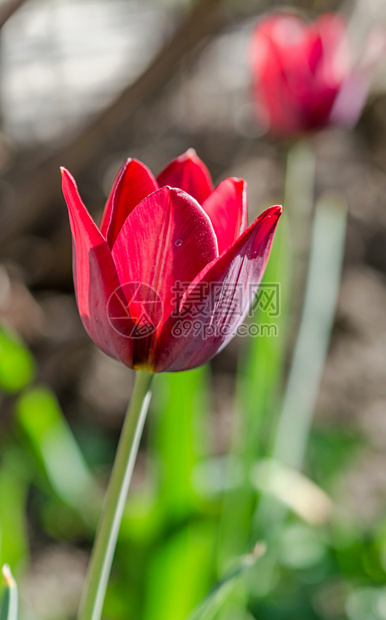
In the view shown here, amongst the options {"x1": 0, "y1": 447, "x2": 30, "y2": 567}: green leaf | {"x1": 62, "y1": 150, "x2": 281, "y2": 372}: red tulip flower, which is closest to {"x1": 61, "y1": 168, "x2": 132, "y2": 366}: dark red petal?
{"x1": 62, "y1": 150, "x2": 281, "y2": 372}: red tulip flower

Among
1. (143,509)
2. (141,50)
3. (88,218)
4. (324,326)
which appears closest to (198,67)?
(141,50)

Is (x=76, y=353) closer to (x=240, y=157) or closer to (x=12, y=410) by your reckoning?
(x=12, y=410)

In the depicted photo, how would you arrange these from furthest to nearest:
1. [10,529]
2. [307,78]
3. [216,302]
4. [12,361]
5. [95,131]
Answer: [95,131] → [307,78] → [12,361] → [10,529] → [216,302]

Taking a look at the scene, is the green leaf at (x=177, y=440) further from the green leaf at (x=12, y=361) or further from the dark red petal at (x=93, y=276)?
the dark red petal at (x=93, y=276)

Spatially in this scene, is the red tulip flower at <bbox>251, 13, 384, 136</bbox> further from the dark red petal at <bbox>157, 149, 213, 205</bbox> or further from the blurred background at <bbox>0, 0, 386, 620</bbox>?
the dark red petal at <bbox>157, 149, 213, 205</bbox>

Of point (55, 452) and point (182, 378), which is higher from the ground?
point (182, 378)

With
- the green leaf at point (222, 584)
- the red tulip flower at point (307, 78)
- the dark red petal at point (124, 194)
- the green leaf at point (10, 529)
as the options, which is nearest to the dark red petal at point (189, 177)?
the dark red petal at point (124, 194)

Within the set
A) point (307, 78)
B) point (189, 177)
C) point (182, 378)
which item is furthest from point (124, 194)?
point (307, 78)

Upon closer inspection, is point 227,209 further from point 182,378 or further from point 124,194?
point 182,378
